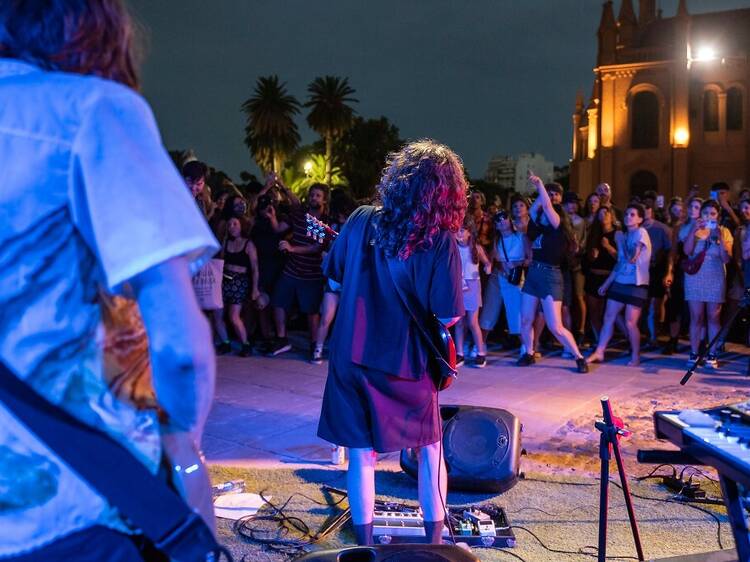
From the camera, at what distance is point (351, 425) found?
146 inches

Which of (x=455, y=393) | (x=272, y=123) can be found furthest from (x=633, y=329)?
(x=272, y=123)

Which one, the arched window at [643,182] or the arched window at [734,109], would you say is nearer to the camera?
the arched window at [734,109]

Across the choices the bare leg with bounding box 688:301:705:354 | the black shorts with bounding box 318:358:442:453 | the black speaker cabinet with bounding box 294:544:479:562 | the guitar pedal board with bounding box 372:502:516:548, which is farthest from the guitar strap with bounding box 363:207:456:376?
the bare leg with bounding box 688:301:705:354

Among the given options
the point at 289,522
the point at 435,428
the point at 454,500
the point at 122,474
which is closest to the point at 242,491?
the point at 289,522

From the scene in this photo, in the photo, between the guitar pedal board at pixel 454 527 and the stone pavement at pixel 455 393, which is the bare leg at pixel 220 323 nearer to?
the stone pavement at pixel 455 393

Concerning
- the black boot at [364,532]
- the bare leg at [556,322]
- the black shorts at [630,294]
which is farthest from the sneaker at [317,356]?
the black boot at [364,532]

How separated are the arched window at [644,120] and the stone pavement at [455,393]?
3884 cm

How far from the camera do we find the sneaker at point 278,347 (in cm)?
1000

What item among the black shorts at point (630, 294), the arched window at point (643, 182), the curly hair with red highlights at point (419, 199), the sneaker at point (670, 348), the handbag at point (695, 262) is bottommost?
the sneaker at point (670, 348)

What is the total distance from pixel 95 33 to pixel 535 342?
911 centimetres

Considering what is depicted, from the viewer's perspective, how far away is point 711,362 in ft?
30.7

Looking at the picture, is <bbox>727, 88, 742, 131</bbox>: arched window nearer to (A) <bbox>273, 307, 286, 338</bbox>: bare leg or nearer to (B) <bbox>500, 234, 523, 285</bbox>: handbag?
(B) <bbox>500, 234, 523, 285</bbox>: handbag

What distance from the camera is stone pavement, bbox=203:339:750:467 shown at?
19.6 feet

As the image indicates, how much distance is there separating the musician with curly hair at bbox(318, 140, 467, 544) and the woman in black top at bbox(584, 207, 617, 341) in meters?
6.86
